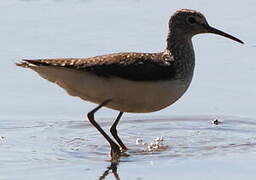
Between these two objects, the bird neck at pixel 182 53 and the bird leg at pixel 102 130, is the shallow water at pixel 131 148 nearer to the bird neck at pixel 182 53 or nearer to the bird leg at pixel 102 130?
the bird leg at pixel 102 130

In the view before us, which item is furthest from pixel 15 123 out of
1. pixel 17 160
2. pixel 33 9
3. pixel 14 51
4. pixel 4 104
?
pixel 33 9

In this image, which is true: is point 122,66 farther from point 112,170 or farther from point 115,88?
point 112,170

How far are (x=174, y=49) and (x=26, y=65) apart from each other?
1.57m

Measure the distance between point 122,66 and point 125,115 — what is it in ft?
5.20

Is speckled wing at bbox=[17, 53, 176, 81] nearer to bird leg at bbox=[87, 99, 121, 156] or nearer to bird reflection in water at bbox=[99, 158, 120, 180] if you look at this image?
bird leg at bbox=[87, 99, 121, 156]

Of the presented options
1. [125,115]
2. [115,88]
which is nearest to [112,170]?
[115,88]

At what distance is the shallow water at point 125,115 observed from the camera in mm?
10164

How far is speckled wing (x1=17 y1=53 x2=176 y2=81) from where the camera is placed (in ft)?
34.7

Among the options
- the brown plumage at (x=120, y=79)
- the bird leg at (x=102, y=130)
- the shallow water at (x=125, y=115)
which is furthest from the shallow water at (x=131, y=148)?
the brown plumage at (x=120, y=79)

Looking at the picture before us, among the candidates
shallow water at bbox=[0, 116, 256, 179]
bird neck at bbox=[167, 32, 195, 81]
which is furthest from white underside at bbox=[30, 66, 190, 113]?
shallow water at bbox=[0, 116, 256, 179]

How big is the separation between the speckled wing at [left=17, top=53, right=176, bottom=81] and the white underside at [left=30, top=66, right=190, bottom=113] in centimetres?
4

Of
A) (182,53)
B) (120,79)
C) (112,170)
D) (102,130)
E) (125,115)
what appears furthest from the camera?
(125,115)

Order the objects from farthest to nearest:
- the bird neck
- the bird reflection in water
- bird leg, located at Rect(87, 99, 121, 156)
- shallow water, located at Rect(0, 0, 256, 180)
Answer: the bird neck → bird leg, located at Rect(87, 99, 121, 156) → shallow water, located at Rect(0, 0, 256, 180) → the bird reflection in water

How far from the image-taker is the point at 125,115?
12.2 metres
